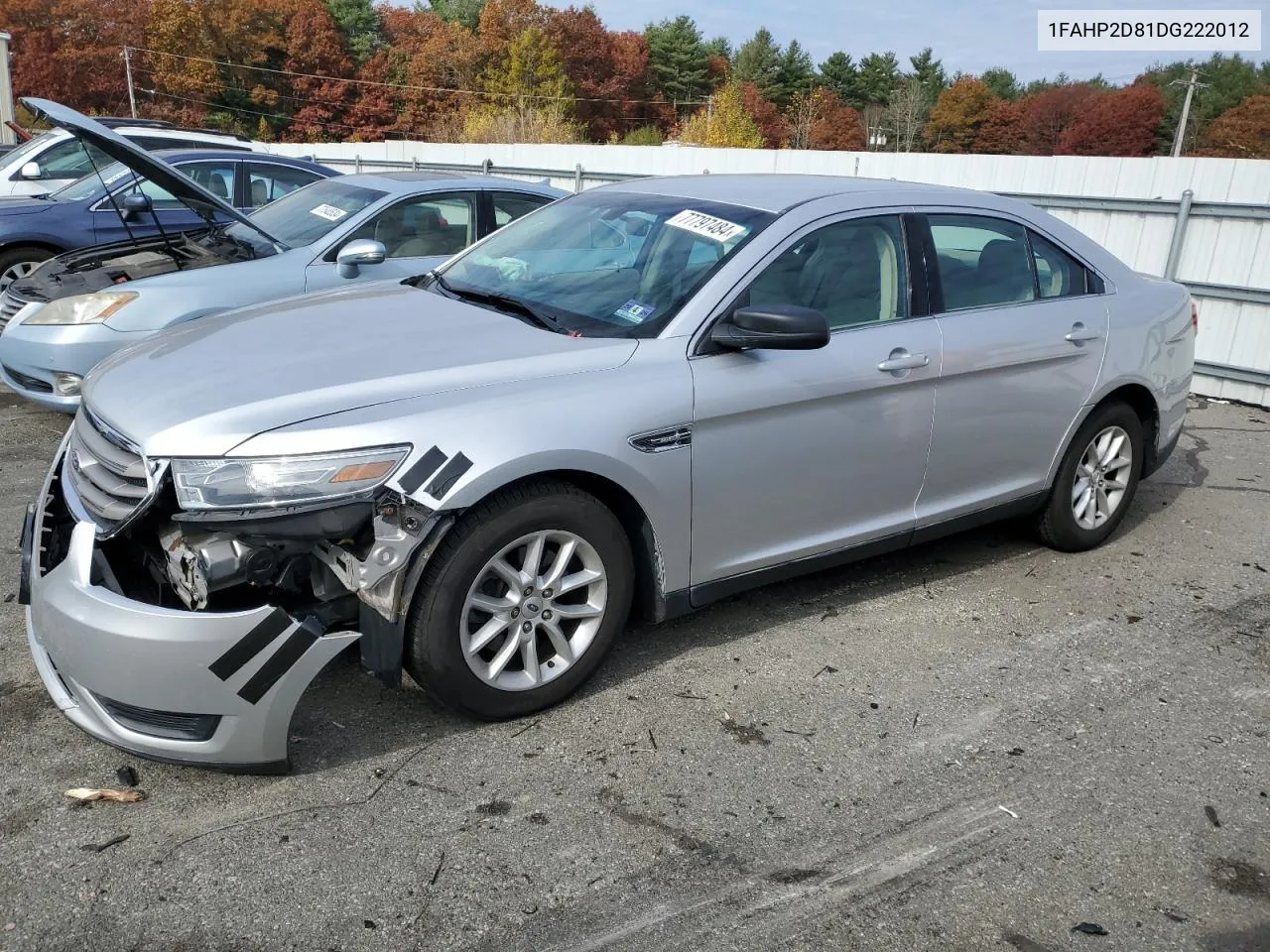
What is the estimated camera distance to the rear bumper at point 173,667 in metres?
2.75

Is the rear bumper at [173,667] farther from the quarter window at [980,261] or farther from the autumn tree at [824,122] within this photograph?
the autumn tree at [824,122]

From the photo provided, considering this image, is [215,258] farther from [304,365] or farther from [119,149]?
[304,365]

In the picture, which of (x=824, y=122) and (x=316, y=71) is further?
(x=824, y=122)

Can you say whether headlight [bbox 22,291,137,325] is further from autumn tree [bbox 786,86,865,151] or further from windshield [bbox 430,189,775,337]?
autumn tree [bbox 786,86,865,151]

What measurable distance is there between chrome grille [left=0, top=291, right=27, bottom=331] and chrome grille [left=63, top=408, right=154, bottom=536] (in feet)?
12.1

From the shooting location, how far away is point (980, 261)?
14.8ft

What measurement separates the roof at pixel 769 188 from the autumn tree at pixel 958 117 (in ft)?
261

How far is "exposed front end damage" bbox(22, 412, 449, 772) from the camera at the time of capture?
2.77 m

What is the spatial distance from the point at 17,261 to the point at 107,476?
659cm

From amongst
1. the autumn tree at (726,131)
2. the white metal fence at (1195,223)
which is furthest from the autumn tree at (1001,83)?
the white metal fence at (1195,223)

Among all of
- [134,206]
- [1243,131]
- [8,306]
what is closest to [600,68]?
[1243,131]

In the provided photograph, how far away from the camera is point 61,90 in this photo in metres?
66.5

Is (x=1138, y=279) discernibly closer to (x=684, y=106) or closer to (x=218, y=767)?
(x=218, y=767)

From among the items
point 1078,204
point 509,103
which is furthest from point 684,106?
point 1078,204
